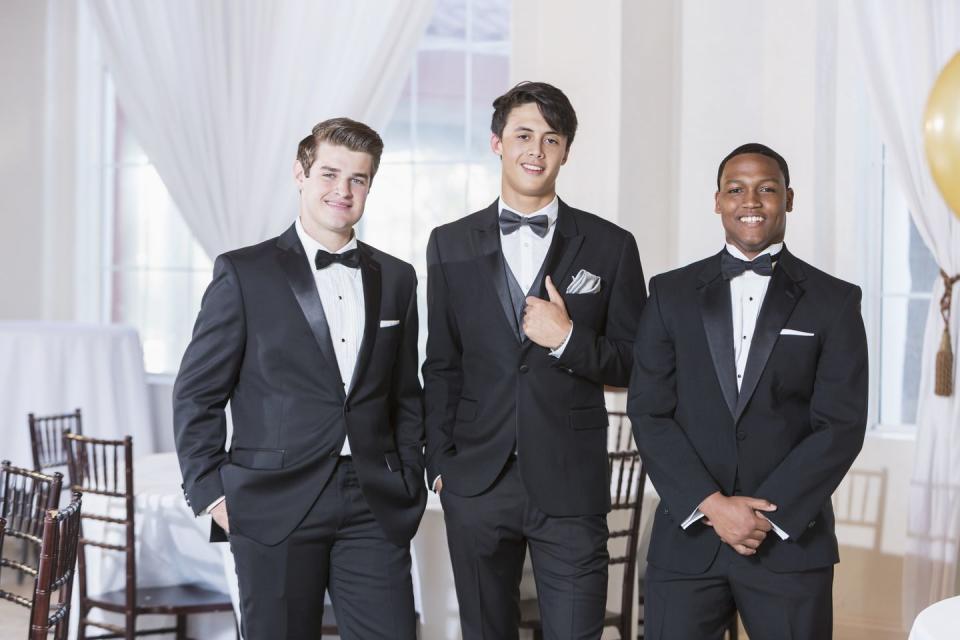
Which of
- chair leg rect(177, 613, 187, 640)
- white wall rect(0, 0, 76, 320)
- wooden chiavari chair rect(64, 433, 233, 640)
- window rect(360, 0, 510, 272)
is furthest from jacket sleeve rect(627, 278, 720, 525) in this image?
white wall rect(0, 0, 76, 320)

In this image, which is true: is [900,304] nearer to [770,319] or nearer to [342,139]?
[770,319]

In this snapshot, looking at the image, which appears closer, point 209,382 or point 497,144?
point 209,382

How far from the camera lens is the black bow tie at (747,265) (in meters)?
2.32

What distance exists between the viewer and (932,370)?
4043mm

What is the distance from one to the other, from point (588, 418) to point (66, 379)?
332cm

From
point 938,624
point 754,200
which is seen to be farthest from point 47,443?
point 938,624

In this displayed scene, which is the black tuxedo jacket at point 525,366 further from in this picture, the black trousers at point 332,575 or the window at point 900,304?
the window at point 900,304

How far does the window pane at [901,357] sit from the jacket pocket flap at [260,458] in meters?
3.09

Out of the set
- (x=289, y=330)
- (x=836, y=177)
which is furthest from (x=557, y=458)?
(x=836, y=177)

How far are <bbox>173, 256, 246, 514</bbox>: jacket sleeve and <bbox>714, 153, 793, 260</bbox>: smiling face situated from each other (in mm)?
1046

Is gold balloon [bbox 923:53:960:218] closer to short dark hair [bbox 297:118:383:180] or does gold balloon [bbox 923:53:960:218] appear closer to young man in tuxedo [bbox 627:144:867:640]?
young man in tuxedo [bbox 627:144:867:640]

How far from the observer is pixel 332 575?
2.34 meters

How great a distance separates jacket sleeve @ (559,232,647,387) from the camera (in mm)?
2357

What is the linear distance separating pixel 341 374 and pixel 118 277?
4186mm
